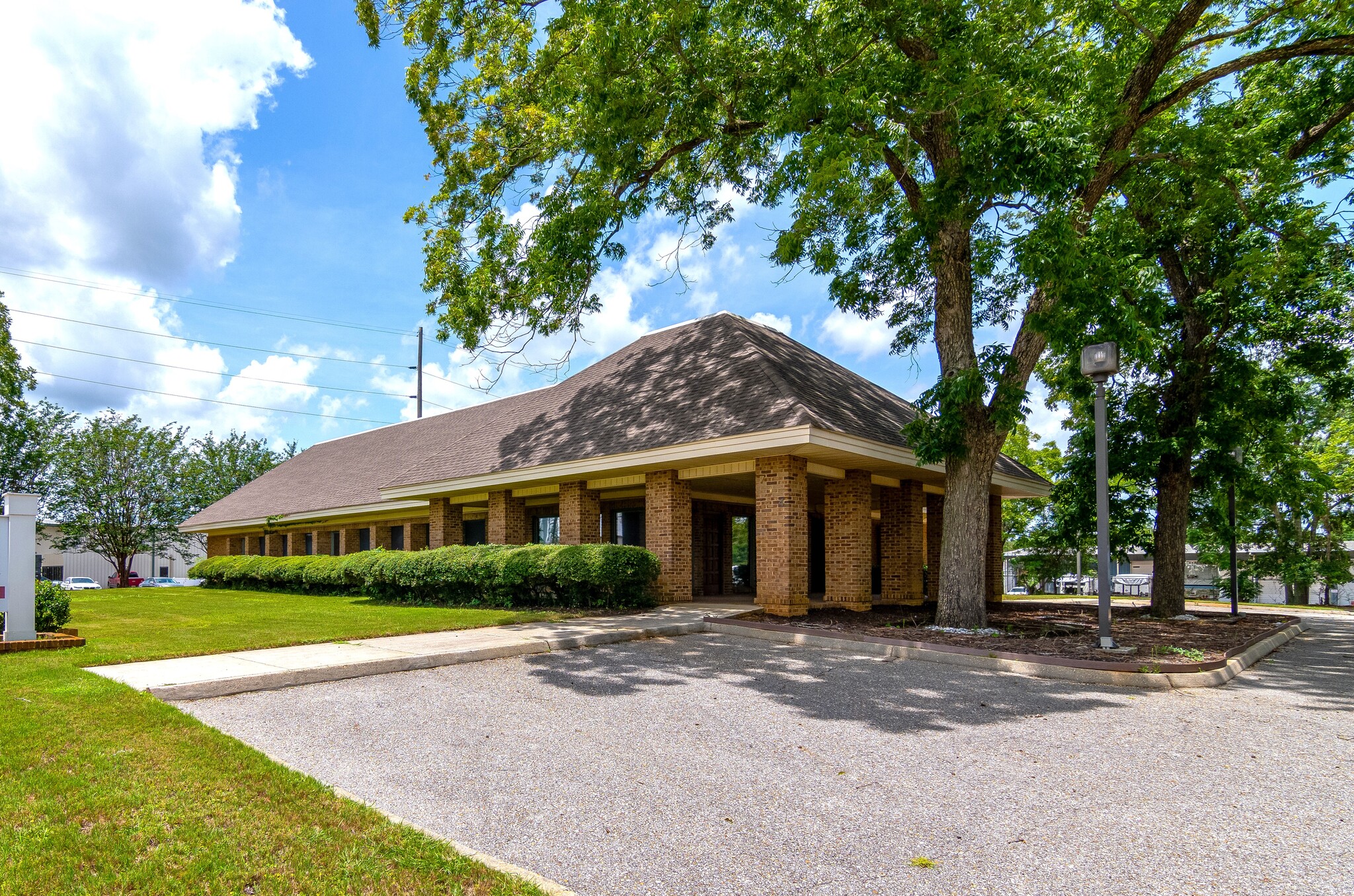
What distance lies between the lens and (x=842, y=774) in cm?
502

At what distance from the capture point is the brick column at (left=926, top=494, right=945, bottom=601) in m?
20.0

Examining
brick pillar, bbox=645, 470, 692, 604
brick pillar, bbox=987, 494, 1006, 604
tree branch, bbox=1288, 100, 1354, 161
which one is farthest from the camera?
brick pillar, bbox=987, 494, 1006, 604

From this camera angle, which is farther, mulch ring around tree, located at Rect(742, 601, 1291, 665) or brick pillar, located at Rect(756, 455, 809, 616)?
brick pillar, located at Rect(756, 455, 809, 616)

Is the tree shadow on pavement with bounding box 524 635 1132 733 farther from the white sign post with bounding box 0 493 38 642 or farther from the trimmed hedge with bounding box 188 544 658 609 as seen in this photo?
the white sign post with bounding box 0 493 38 642

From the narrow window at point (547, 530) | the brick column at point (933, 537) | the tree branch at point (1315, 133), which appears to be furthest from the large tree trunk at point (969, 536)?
the narrow window at point (547, 530)

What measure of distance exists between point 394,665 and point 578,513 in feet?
29.4

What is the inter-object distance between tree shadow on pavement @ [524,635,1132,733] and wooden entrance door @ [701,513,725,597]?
403 inches

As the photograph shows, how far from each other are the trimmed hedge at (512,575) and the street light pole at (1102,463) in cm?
774

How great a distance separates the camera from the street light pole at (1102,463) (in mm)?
9977

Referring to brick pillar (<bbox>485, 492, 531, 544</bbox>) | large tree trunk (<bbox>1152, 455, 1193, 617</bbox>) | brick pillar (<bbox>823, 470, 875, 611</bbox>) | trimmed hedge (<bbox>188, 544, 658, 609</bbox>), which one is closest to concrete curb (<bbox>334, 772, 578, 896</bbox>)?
trimmed hedge (<bbox>188, 544, 658, 609</bbox>)

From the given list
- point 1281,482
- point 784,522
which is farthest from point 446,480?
point 1281,482

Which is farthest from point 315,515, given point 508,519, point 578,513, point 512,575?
point 512,575

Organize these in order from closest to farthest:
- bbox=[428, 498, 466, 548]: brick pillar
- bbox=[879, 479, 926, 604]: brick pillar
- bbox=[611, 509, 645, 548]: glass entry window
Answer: bbox=[879, 479, 926, 604]: brick pillar < bbox=[611, 509, 645, 548]: glass entry window < bbox=[428, 498, 466, 548]: brick pillar

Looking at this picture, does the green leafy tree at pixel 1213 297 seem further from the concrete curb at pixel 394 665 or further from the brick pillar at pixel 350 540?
the brick pillar at pixel 350 540
